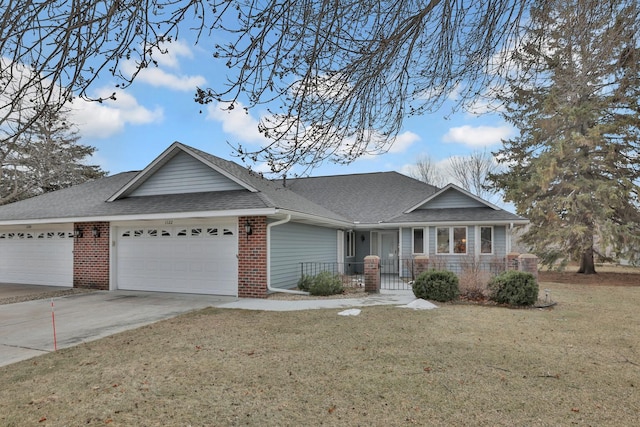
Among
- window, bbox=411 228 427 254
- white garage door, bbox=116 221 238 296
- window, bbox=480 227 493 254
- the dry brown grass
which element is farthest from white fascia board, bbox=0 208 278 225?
window, bbox=480 227 493 254

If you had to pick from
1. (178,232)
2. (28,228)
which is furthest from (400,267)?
(28,228)

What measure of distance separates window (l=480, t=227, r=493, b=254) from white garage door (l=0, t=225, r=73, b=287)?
16.4 metres

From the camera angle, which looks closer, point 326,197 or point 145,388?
point 145,388

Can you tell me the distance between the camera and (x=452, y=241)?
1784cm

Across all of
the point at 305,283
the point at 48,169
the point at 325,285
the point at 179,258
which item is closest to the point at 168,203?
the point at 179,258

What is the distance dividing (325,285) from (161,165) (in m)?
7.17

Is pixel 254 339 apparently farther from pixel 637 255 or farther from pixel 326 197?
pixel 637 255

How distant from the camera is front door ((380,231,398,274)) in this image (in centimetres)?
2011

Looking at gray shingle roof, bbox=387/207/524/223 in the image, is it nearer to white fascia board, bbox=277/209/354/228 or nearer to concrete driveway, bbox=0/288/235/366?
white fascia board, bbox=277/209/354/228

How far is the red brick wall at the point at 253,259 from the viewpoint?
11.5m

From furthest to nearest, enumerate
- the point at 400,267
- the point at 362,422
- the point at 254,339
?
the point at 400,267 < the point at 254,339 < the point at 362,422

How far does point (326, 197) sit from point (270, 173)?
18.4 meters

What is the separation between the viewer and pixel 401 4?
5000 millimetres

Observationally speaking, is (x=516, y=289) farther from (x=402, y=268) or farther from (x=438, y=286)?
(x=402, y=268)
